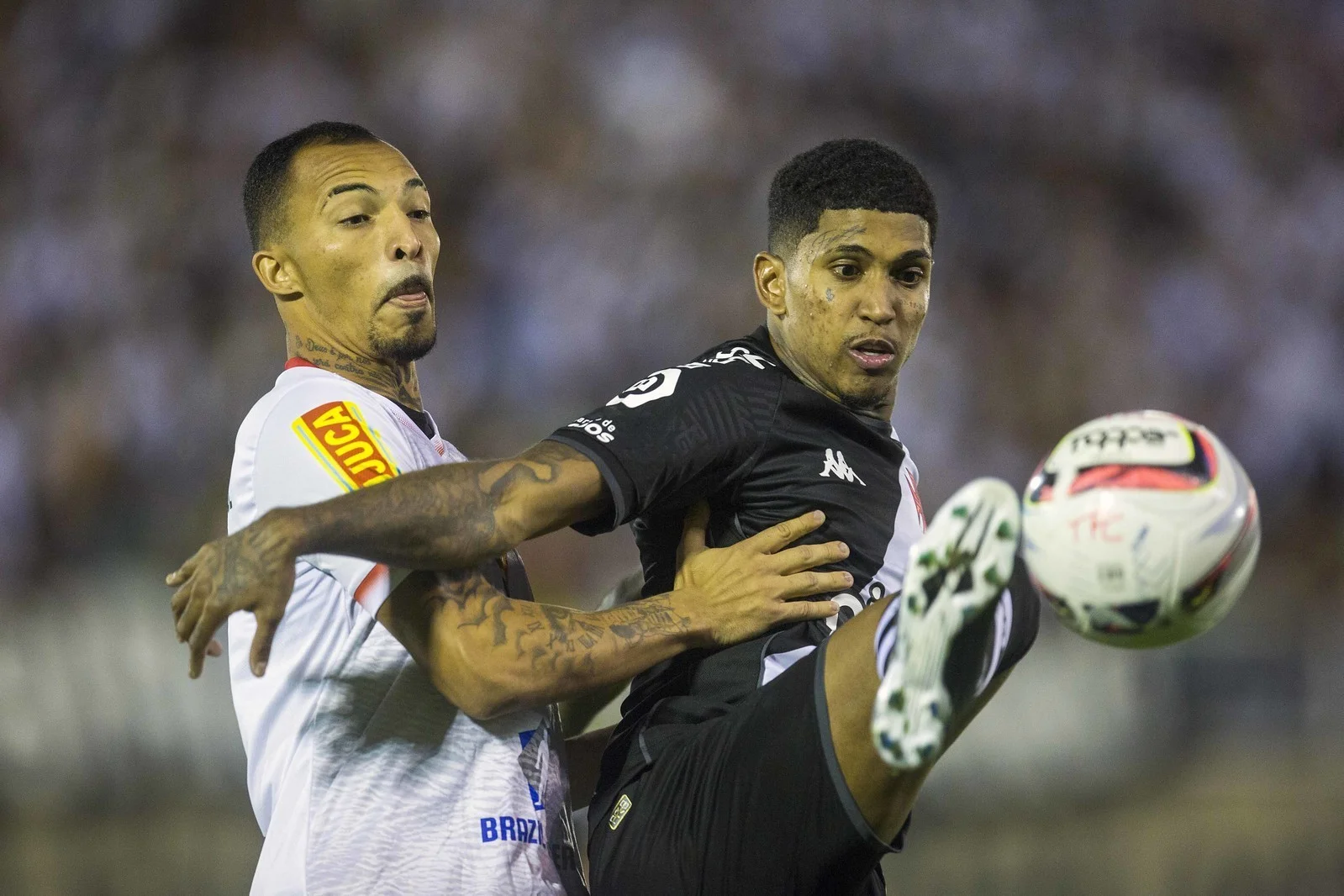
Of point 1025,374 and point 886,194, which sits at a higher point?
point 1025,374

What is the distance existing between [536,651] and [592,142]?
5.23 meters

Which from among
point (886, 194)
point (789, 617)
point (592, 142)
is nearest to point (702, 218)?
point (592, 142)

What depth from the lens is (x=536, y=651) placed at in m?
2.66

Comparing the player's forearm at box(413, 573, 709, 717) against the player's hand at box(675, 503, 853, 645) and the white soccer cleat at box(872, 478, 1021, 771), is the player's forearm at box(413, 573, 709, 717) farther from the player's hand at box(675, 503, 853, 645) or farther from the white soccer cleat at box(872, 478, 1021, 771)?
the white soccer cleat at box(872, 478, 1021, 771)

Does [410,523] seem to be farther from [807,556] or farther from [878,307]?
[878,307]

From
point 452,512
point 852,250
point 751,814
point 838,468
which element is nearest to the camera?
point 452,512

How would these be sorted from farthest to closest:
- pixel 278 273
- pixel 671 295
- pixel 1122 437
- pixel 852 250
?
pixel 671 295
pixel 278 273
pixel 852 250
pixel 1122 437

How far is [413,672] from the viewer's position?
9.39 feet

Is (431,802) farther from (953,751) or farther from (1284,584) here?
(1284,584)

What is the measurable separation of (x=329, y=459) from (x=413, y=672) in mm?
492

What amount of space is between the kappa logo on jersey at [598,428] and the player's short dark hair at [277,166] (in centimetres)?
110

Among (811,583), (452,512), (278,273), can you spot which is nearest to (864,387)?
(811,583)

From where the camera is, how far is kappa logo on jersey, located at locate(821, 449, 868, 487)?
114 inches

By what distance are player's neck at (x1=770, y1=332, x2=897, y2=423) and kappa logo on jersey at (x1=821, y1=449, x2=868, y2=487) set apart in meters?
0.14
